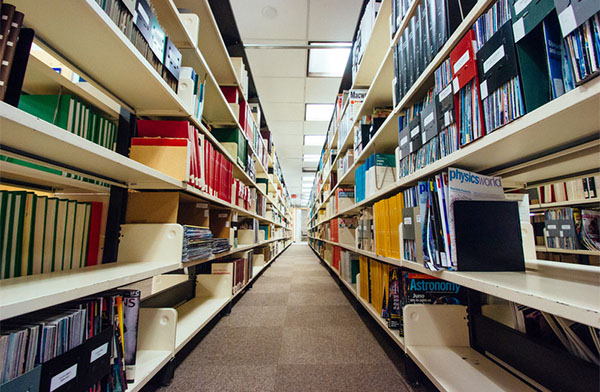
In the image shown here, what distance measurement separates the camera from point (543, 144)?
634mm

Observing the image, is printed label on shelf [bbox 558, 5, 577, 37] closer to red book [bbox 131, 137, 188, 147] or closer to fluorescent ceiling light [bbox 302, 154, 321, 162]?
red book [bbox 131, 137, 188, 147]

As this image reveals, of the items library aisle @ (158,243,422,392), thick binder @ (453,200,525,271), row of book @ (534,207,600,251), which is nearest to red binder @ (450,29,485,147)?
thick binder @ (453,200,525,271)

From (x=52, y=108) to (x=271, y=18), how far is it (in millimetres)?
2140

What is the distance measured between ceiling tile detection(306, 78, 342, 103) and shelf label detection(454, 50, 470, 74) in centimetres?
278

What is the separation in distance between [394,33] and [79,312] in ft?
5.87

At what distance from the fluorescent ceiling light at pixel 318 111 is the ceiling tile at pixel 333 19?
1.40 metres

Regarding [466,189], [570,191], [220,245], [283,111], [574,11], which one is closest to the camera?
[574,11]

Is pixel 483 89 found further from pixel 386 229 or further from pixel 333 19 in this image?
pixel 333 19

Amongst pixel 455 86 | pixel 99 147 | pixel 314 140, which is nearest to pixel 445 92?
pixel 455 86

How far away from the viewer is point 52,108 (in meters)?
0.91

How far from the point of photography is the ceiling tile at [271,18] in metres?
2.18

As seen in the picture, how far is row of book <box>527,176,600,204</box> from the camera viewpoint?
4.16 feet

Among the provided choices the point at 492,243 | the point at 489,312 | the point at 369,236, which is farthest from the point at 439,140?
the point at 369,236

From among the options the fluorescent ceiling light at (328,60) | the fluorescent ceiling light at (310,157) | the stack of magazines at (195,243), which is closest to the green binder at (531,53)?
the stack of magazines at (195,243)
